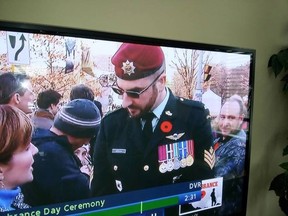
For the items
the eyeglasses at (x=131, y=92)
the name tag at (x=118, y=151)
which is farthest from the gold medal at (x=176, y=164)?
the eyeglasses at (x=131, y=92)

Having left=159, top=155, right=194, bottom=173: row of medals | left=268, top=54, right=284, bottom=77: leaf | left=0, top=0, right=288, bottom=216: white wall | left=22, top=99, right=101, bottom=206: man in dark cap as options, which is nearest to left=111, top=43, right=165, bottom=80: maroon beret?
left=0, top=0, right=288, bottom=216: white wall

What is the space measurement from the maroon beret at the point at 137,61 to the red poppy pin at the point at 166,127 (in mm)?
270

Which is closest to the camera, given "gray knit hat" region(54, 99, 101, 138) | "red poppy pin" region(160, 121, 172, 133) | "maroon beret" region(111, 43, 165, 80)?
"gray knit hat" region(54, 99, 101, 138)

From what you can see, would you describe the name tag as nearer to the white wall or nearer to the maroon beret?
the maroon beret

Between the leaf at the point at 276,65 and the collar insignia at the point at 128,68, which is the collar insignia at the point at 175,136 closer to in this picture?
the collar insignia at the point at 128,68

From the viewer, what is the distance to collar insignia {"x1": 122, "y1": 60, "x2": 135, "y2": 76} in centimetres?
133

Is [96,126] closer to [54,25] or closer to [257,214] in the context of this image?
[54,25]

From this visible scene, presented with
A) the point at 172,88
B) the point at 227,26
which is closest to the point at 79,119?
the point at 172,88

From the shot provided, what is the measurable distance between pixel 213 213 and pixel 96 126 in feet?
2.95

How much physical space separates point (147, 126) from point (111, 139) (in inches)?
7.8

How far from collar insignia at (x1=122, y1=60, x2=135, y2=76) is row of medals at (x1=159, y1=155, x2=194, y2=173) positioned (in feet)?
1.62

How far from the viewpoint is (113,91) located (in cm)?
131

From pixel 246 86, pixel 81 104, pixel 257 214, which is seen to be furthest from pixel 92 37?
pixel 257 214

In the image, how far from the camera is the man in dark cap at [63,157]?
3.83 feet
